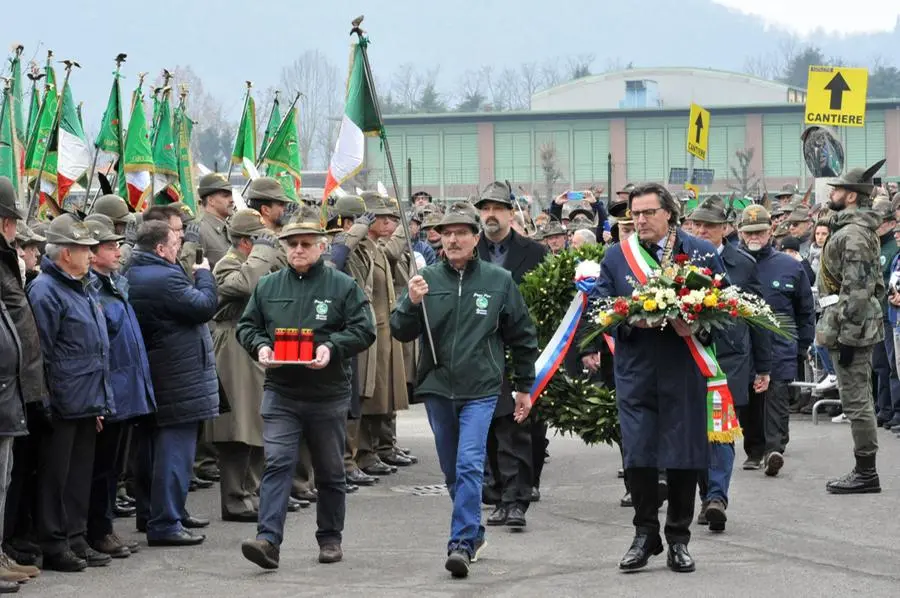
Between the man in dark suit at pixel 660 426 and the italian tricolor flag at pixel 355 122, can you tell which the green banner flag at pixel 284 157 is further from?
the man in dark suit at pixel 660 426

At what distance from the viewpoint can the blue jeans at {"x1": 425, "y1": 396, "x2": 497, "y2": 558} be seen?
10.0m

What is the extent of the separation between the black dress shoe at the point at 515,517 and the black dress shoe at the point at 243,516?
1782 millimetres

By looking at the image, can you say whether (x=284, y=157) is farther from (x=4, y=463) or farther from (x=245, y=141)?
(x=4, y=463)

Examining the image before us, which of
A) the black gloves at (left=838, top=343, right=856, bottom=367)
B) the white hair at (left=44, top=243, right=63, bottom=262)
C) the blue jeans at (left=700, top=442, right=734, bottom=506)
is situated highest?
the white hair at (left=44, top=243, right=63, bottom=262)

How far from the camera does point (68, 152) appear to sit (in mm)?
17312

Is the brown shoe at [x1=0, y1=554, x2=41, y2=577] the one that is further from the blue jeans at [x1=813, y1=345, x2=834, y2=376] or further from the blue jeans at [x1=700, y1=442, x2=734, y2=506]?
the blue jeans at [x1=813, y1=345, x2=834, y2=376]

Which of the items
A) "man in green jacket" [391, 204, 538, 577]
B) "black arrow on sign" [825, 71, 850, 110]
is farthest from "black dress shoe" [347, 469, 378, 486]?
"black arrow on sign" [825, 71, 850, 110]

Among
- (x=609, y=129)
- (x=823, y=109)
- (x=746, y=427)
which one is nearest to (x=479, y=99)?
(x=609, y=129)

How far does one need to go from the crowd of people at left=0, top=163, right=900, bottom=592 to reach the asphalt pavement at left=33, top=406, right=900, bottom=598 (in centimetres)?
22

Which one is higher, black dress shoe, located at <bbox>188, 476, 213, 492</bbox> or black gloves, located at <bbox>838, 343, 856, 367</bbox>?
black gloves, located at <bbox>838, 343, 856, 367</bbox>

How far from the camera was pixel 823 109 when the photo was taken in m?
23.8

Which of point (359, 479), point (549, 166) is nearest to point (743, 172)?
point (549, 166)

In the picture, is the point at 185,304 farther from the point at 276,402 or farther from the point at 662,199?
the point at 662,199

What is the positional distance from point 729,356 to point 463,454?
2505 millimetres
